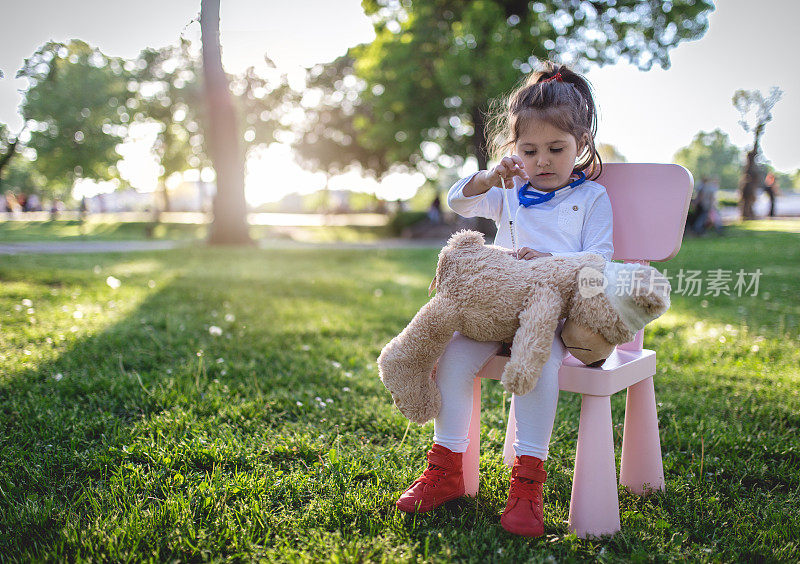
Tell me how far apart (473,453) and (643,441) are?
2.25ft

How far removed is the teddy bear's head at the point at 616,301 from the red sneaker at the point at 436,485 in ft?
2.06

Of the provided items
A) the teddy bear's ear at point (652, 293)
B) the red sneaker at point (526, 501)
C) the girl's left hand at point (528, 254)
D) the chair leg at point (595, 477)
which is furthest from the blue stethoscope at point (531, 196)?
the red sneaker at point (526, 501)

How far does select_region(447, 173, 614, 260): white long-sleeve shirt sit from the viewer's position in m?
2.16

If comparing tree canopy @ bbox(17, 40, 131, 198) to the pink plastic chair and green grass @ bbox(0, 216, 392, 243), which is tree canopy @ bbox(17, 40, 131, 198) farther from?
the pink plastic chair

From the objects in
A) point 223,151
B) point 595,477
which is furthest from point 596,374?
point 223,151

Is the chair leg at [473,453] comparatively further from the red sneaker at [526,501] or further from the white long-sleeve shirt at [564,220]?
the white long-sleeve shirt at [564,220]

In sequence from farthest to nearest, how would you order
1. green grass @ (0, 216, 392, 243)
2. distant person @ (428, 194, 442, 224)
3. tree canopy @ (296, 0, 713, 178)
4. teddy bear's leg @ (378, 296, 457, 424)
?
distant person @ (428, 194, 442, 224) → green grass @ (0, 216, 392, 243) → tree canopy @ (296, 0, 713, 178) → teddy bear's leg @ (378, 296, 457, 424)

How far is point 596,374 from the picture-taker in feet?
6.12

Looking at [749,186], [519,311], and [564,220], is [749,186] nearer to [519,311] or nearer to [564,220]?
[564,220]

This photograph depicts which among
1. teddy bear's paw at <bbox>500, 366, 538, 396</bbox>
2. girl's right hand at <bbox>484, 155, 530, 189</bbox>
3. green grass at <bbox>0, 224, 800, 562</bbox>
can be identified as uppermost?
girl's right hand at <bbox>484, 155, 530, 189</bbox>

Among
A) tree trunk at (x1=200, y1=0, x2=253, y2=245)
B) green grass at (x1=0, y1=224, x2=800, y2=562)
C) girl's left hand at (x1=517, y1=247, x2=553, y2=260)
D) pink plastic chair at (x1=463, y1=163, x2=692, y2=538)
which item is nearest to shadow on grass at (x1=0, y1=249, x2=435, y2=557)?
green grass at (x1=0, y1=224, x2=800, y2=562)

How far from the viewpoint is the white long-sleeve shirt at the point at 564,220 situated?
2.16 meters

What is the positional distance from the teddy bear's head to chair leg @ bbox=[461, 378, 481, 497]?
510 mm

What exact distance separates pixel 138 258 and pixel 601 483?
9.60 metres
